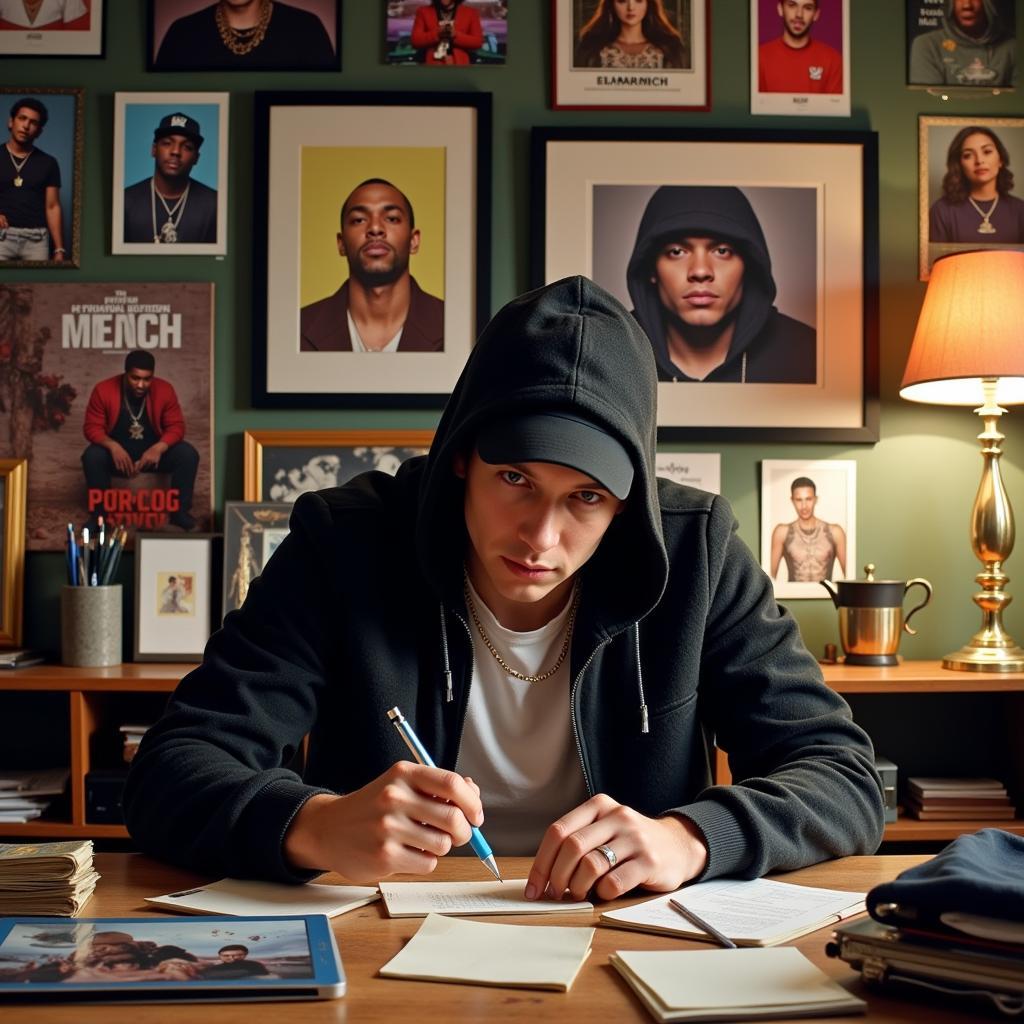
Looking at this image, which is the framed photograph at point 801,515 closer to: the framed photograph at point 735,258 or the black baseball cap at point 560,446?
the framed photograph at point 735,258

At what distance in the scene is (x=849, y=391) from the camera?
9.64ft

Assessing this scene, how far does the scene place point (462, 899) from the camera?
1.13 m

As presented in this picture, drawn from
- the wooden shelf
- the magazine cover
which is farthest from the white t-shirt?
the magazine cover

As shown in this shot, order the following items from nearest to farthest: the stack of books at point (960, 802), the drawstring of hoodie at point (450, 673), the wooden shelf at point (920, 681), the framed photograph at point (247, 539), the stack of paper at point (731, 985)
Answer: the stack of paper at point (731, 985) → the drawstring of hoodie at point (450, 673) → the wooden shelf at point (920, 681) → the stack of books at point (960, 802) → the framed photograph at point (247, 539)

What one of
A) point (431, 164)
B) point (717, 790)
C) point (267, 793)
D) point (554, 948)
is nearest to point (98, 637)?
point (431, 164)

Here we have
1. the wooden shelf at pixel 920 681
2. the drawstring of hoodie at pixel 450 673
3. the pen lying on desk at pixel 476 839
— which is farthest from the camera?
the wooden shelf at pixel 920 681

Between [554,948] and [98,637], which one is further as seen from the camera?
[98,637]

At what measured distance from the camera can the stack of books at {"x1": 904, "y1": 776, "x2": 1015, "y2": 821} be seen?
2639mm

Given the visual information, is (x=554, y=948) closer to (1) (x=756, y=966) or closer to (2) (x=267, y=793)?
(1) (x=756, y=966)

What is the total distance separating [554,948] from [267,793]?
398 millimetres

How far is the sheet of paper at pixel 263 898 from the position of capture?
109 cm

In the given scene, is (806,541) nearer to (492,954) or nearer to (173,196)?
(173,196)

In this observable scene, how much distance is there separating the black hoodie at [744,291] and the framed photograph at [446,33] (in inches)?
21.8

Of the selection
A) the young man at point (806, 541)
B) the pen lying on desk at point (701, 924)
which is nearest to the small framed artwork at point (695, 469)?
the young man at point (806, 541)
